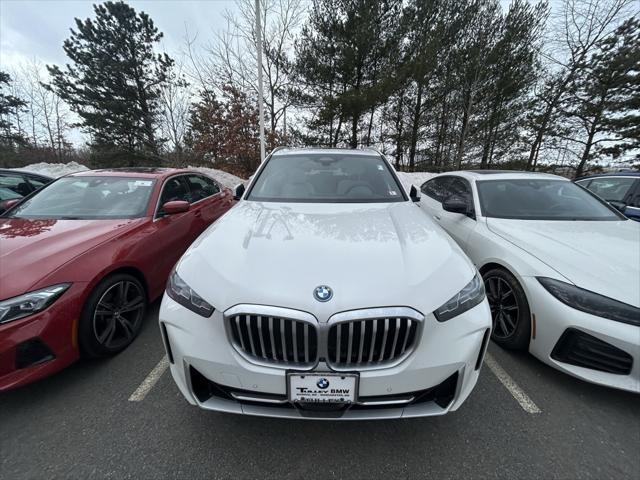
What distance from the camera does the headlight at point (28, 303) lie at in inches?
64.9

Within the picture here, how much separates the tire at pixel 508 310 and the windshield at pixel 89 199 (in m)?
3.65

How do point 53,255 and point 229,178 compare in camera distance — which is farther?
point 229,178

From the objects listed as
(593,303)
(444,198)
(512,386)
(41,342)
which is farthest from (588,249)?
(41,342)

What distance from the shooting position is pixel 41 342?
1.77 metres

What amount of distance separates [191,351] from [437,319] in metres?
1.25

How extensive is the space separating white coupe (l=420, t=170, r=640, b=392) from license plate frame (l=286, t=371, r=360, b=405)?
1710mm

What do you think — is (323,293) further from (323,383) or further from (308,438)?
(308,438)

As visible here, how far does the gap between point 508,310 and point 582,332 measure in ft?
1.85

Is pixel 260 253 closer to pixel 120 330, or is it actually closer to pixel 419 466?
pixel 419 466

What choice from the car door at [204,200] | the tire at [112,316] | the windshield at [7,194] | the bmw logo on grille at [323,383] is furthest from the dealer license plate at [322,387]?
the windshield at [7,194]

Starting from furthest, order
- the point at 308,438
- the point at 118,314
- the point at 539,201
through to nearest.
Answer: the point at 539,201, the point at 118,314, the point at 308,438

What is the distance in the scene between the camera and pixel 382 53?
1412cm

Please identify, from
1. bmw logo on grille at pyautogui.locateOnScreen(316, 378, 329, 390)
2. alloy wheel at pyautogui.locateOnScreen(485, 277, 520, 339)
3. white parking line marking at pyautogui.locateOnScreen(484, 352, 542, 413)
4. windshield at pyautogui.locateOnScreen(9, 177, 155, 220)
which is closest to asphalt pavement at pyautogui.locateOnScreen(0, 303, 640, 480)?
white parking line marking at pyautogui.locateOnScreen(484, 352, 542, 413)

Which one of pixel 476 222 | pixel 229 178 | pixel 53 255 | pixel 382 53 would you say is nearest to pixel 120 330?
pixel 53 255
